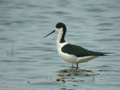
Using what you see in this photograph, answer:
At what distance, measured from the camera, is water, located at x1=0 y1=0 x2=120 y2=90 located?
38.8 feet

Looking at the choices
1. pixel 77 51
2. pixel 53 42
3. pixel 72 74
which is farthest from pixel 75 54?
pixel 53 42

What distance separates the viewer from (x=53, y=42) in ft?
61.2

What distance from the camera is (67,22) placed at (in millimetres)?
23188

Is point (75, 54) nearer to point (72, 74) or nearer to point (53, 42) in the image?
point (72, 74)

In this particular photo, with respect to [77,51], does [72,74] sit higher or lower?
lower

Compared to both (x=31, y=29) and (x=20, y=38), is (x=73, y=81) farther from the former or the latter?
(x=31, y=29)

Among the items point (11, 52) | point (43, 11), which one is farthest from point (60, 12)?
point (11, 52)

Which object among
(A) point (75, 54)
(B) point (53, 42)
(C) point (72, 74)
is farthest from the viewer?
(B) point (53, 42)

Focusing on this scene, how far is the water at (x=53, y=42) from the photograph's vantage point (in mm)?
11820

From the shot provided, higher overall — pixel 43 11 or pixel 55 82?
pixel 55 82

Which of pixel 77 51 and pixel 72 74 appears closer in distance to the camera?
pixel 72 74

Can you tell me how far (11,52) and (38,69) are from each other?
2715mm

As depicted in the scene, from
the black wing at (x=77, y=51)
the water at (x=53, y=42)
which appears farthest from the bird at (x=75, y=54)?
the water at (x=53, y=42)

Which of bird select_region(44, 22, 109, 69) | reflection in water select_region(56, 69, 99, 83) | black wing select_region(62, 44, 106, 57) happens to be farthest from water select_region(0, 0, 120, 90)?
black wing select_region(62, 44, 106, 57)
